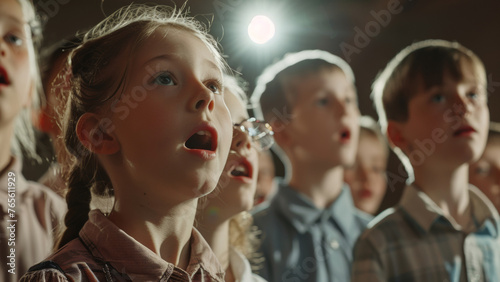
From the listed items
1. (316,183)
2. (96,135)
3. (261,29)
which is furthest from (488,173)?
(96,135)

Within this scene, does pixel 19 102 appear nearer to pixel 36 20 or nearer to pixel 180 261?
pixel 36 20

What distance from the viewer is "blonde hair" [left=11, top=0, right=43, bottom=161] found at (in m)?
0.86

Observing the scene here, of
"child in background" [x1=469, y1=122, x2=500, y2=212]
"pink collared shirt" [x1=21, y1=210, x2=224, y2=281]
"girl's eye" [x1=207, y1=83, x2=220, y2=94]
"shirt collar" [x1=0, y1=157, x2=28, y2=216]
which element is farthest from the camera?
"child in background" [x1=469, y1=122, x2=500, y2=212]

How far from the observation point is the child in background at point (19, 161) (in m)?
0.78

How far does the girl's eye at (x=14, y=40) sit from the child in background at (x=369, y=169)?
2.65 ft

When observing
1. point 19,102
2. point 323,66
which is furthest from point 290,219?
point 19,102

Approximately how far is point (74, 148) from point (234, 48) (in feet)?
1.25

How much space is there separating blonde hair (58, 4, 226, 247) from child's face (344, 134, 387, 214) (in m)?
0.73

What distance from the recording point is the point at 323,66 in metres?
1.16

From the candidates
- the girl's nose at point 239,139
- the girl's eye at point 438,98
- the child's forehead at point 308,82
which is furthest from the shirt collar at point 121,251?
the girl's eye at point 438,98

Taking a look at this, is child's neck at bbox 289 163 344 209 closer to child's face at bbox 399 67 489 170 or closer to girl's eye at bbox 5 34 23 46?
child's face at bbox 399 67 489 170

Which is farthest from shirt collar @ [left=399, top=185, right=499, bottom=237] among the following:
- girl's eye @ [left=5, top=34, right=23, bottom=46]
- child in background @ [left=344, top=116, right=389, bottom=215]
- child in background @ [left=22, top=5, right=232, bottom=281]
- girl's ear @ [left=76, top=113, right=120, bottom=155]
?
girl's eye @ [left=5, top=34, right=23, bottom=46]

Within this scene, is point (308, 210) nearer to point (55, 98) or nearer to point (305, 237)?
point (305, 237)

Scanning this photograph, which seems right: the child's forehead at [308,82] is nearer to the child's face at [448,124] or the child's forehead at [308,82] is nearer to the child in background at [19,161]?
the child's face at [448,124]
